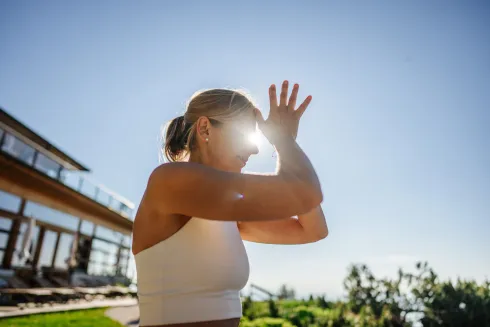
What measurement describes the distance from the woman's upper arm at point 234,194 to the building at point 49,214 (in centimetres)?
1428

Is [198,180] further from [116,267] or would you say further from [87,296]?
[116,267]

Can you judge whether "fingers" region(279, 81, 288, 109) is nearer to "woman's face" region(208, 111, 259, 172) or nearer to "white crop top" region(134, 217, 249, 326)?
"woman's face" region(208, 111, 259, 172)

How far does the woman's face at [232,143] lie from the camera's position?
1447mm

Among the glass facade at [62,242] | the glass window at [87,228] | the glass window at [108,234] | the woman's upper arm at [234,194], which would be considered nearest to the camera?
the woman's upper arm at [234,194]

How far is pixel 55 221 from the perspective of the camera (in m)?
17.3

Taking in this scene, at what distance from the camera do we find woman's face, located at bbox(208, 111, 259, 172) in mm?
1447

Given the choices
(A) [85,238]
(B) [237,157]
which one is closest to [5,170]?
(A) [85,238]

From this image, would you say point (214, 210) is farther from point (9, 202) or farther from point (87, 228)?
point (87, 228)

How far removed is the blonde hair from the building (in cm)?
1379

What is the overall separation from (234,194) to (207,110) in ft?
1.65

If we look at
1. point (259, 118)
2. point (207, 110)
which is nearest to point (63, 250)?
point (207, 110)

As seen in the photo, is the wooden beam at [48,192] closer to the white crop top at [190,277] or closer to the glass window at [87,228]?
the glass window at [87,228]

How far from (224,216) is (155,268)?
13.3 inches

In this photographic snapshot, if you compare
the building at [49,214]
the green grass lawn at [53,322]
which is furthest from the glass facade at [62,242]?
the green grass lawn at [53,322]
